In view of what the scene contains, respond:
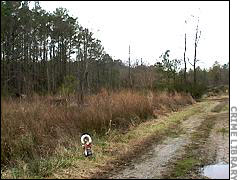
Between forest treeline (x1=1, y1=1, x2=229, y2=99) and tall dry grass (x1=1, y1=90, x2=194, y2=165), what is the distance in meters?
0.39

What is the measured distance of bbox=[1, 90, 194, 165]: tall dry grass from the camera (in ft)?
19.1

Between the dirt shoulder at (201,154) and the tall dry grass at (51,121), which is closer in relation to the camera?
the dirt shoulder at (201,154)

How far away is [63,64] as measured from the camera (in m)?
21.9

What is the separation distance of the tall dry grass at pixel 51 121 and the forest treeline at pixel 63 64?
39cm

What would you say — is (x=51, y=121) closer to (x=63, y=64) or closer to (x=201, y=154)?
(x=201, y=154)

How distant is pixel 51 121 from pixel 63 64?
14762mm

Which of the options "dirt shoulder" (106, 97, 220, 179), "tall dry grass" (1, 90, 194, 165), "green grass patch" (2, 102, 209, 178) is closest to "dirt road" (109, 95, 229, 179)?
"dirt shoulder" (106, 97, 220, 179)

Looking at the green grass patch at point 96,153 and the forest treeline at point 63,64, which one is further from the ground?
the forest treeline at point 63,64

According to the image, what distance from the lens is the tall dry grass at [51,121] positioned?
5.81 metres

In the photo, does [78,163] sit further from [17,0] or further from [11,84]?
[17,0]

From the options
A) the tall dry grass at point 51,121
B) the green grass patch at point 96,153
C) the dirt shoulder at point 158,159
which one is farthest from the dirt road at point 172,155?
the tall dry grass at point 51,121

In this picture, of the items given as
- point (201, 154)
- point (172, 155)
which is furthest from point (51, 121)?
point (201, 154)

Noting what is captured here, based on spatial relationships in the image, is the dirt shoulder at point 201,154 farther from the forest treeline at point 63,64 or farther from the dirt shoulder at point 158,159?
the forest treeline at point 63,64

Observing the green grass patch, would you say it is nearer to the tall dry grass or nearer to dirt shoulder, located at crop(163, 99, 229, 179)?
the tall dry grass
